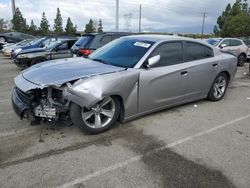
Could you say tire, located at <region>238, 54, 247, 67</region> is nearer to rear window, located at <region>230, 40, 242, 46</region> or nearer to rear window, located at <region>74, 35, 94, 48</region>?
rear window, located at <region>230, 40, 242, 46</region>

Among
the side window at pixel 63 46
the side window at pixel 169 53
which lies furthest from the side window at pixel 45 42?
the side window at pixel 169 53

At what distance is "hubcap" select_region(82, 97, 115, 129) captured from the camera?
405 centimetres

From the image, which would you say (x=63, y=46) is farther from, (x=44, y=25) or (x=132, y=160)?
(x=44, y=25)

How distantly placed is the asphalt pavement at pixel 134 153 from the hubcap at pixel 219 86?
125cm

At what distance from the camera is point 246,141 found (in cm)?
408

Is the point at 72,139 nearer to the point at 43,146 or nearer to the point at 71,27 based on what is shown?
the point at 43,146

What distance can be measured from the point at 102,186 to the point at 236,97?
5.29m

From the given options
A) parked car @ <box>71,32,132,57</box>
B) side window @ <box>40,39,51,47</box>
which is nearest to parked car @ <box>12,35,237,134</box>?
parked car @ <box>71,32,132,57</box>

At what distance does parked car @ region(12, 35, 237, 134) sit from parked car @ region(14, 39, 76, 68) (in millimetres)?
5887

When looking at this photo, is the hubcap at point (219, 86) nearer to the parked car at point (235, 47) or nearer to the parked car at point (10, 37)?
the parked car at point (235, 47)

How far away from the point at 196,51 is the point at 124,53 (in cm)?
177

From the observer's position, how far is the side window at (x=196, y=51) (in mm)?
5434

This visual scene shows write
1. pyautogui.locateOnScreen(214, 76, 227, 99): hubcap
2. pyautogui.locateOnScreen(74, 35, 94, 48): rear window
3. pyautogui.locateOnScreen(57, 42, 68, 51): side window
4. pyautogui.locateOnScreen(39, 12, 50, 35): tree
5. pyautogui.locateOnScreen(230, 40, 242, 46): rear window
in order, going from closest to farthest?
pyautogui.locateOnScreen(214, 76, 227, 99): hubcap → pyautogui.locateOnScreen(74, 35, 94, 48): rear window → pyautogui.locateOnScreen(57, 42, 68, 51): side window → pyautogui.locateOnScreen(230, 40, 242, 46): rear window → pyautogui.locateOnScreen(39, 12, 50, 35): tree

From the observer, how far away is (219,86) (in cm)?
648
